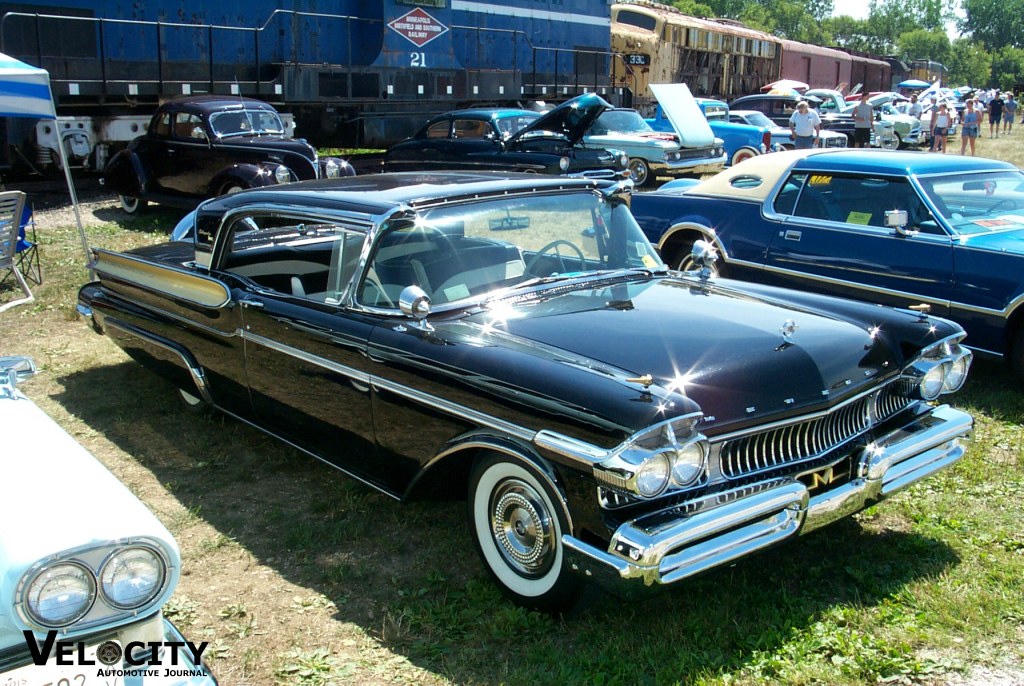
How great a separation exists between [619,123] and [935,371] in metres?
12.6

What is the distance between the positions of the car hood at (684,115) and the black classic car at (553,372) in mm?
11501

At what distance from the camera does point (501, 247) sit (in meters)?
3.96

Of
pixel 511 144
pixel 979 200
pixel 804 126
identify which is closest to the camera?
pixel 979 200

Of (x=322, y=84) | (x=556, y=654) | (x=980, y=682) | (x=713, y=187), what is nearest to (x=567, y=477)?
(x=556, y=654)

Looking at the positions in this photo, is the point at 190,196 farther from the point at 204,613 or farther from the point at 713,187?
the point at 204,613

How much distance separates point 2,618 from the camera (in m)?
1.90

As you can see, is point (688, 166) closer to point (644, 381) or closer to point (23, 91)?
point (23, 91)

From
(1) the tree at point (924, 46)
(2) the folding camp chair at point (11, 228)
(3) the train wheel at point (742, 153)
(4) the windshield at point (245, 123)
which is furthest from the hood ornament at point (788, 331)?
(1) the tree at point (924, 46)

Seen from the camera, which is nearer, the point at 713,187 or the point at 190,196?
A: the point at 713,187

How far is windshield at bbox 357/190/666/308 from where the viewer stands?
3.75m

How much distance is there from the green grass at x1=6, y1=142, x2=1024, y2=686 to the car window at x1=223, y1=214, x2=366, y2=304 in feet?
3.07

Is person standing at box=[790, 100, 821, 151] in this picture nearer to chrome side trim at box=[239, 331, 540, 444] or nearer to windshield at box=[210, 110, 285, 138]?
windshield at box=[210, 110, 285, 138]

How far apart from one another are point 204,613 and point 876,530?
2698 millimetres

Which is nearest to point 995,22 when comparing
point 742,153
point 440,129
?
point 742,153
